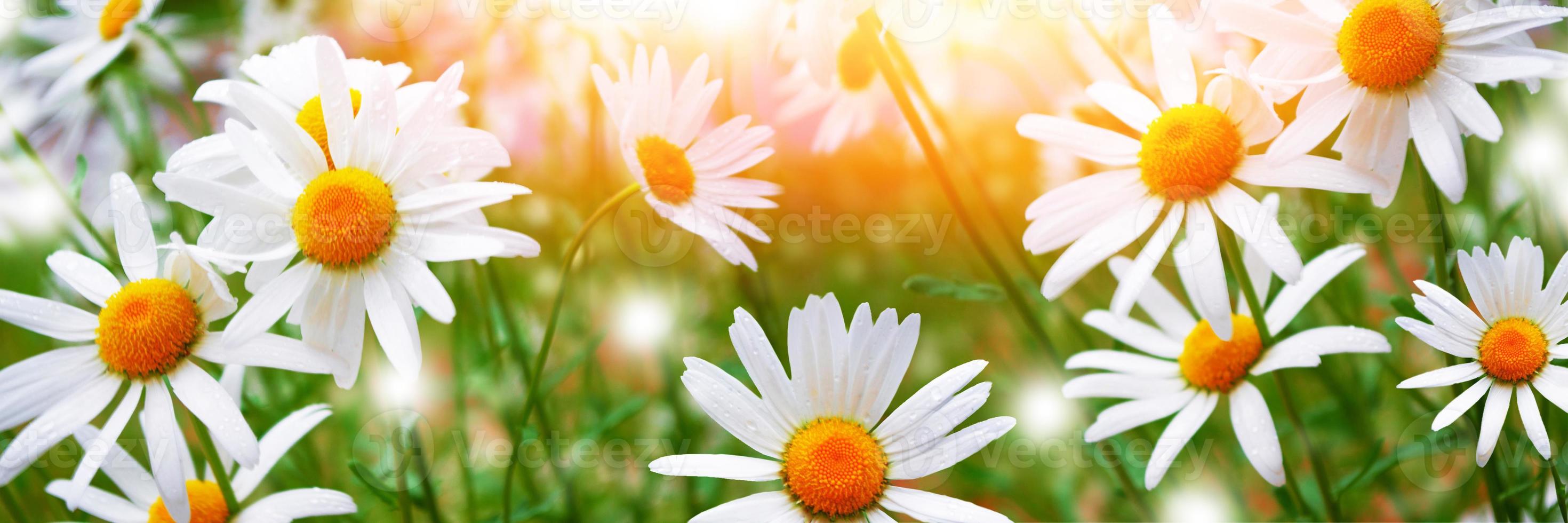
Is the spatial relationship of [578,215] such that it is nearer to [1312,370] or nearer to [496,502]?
[496,502]

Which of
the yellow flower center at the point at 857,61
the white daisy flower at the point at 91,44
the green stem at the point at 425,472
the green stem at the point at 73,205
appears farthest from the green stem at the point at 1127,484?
the white daisy flower at the point at 91,44

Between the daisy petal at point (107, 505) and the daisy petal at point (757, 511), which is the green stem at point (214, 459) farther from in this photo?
the daisy petal at point (757, 511)

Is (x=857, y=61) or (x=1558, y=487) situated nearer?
(x=1558, y=487)

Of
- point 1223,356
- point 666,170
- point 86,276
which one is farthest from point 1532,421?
point 86,276

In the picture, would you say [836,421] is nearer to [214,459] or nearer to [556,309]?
[556,309]

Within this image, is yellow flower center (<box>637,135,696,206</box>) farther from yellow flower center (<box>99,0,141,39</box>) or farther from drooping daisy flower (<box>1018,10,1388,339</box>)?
yellow flower center (<box>99,0,141,39</box>)
